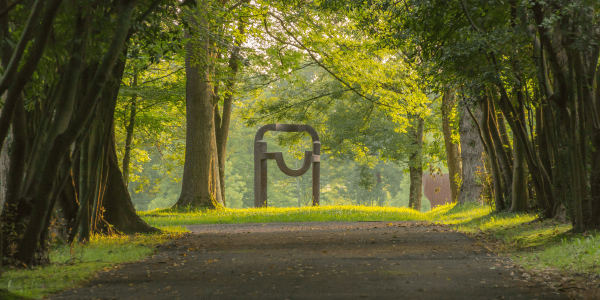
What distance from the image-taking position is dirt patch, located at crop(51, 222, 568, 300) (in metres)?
5.08

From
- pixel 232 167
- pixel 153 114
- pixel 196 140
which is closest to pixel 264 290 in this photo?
pixel 196 140

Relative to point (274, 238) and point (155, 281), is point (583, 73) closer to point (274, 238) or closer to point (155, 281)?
point (274, 238)

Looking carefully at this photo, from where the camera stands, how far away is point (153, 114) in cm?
2358

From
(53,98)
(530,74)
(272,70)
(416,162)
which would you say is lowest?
(53,98)

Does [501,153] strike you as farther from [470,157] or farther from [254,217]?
[254,217]

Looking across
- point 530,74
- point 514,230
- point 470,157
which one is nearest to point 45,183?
point 514,230

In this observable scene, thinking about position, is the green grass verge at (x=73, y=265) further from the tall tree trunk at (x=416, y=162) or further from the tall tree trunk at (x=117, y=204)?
the tall tree trunk at (x=416, y=162)

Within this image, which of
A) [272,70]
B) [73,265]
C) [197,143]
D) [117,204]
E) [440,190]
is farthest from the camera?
[440,190]

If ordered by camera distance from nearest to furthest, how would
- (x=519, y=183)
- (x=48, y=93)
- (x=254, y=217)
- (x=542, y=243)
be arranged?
(x=48, y=93), (x=542, y=243), (x=519, y=183), (x=254, y=217)

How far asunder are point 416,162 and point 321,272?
22890 millimetres

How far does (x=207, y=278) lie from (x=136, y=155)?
1039 inches

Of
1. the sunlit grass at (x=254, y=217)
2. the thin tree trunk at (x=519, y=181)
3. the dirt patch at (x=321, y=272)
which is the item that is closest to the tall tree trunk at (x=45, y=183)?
the dirt patch at (x=321, y=272)

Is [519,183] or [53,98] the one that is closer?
[53,98]

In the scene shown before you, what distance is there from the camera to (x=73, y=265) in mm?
6676
